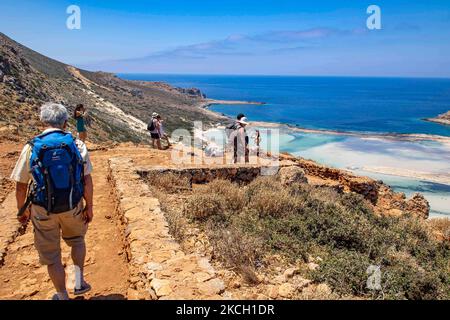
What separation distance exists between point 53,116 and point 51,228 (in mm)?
1004

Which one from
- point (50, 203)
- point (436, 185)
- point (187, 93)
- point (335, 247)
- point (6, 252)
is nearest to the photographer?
point (50, 203)

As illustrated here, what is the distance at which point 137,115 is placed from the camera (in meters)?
47.9

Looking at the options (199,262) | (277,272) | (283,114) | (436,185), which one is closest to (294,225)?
(277,272)

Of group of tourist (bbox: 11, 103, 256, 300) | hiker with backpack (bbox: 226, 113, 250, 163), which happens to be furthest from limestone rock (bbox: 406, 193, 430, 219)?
group of tourist (bbox: 11, 103, 256, 300)

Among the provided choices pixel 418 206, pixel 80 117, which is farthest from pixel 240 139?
pixel 418 206

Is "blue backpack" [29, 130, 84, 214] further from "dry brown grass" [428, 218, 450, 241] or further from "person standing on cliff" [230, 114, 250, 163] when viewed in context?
"dry brown grass" [428, 218, 450, 241]

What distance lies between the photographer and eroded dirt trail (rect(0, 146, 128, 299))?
384cm

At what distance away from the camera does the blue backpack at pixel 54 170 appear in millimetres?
3025

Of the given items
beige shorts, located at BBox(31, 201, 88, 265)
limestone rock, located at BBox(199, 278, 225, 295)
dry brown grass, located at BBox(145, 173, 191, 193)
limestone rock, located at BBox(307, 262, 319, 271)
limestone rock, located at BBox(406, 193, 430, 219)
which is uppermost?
beige shorts, located at BBox(31, 201, 88, 265)

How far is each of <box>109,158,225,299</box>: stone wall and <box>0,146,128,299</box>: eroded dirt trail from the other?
25cm

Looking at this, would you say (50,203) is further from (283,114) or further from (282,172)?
(283,114)

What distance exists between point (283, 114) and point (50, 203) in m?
88.3

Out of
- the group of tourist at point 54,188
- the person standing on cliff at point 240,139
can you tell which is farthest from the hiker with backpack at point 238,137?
the group of tourist at point 54,188

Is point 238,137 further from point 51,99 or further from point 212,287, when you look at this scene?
point 51,99
